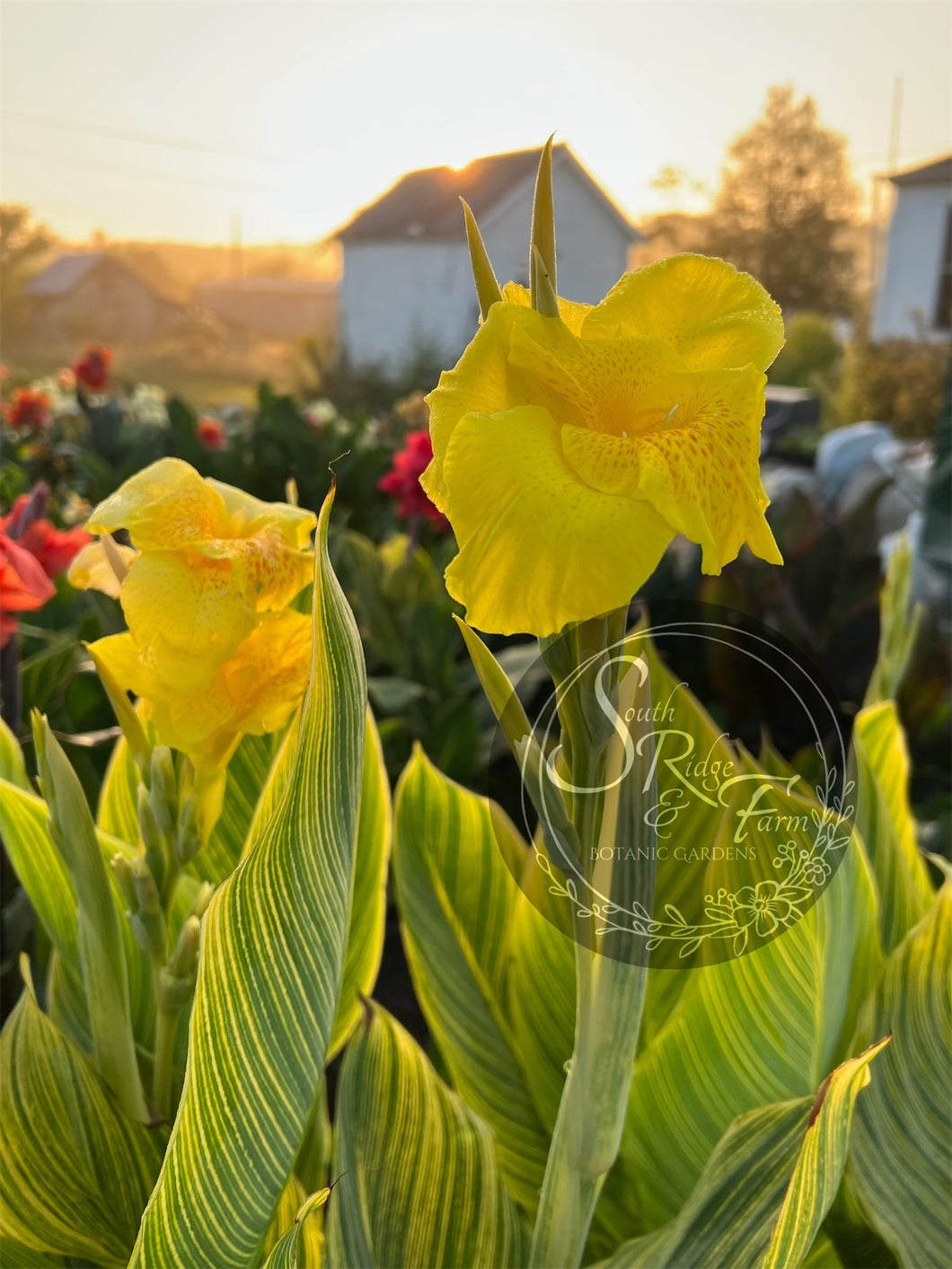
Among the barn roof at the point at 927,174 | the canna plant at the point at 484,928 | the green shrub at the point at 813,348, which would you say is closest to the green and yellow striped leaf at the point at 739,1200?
the canna plant at the point at 484,928

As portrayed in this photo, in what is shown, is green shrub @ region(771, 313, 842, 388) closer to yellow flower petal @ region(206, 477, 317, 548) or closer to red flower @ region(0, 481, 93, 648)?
red flower @ region(0, 481, 93, 648)

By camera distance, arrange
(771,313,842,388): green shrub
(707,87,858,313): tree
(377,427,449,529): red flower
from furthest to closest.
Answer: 1. (771,313,842,388): green shrub
2. (707,87,858,313): tree
3. (377,427,449,529): red flower

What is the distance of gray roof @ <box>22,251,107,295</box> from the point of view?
281 centimetres

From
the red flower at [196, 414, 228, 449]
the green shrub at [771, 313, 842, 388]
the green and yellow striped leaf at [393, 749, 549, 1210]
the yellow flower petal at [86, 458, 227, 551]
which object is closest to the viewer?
the yellow flower petal at [86, 458, 227, 551]

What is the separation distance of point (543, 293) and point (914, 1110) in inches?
17.3

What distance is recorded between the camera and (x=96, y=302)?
3.18 metres

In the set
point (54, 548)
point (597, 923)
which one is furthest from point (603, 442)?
point (54, 548)

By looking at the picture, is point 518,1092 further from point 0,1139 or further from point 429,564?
point 429,564

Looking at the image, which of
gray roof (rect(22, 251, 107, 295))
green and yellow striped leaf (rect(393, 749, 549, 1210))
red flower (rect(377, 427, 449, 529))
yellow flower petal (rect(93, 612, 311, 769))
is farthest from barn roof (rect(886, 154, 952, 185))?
yellow flower petal (rect(93, 612, 311, 769))

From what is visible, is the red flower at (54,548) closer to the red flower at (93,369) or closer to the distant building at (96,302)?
the red flower at (93,369)

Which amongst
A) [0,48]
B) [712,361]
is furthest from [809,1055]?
[0,48]

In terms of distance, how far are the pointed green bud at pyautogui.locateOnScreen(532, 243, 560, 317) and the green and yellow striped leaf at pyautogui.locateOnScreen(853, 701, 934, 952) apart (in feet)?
1.25

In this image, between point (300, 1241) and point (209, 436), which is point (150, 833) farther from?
point (209, 436)

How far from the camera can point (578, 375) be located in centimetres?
27
